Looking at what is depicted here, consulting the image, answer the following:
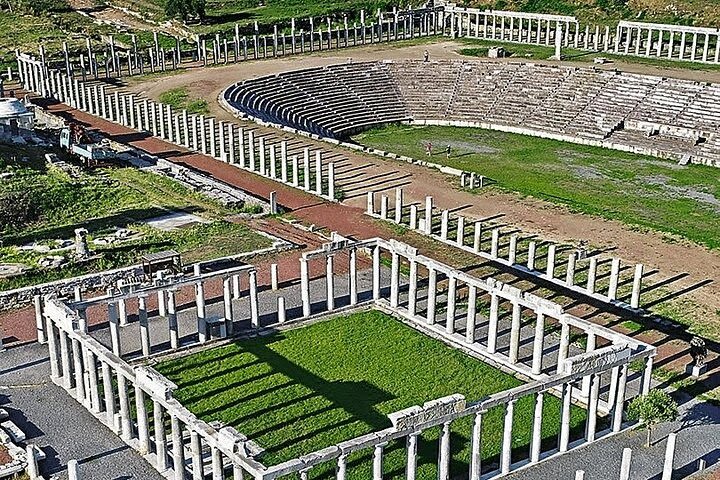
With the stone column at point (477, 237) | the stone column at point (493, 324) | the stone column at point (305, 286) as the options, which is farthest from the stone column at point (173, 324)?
the stone column at point (477, 237)

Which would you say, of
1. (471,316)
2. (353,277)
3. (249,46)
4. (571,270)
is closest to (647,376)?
(471,316)

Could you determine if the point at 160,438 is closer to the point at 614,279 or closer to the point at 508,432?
the point at 508,432

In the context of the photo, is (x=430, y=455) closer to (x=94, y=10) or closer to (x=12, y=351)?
(x=12, y=351)

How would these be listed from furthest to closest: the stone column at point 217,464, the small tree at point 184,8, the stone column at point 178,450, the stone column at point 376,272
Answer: the small tree at point 184,8, the stone column at point 376,272, the stone column at point 178,450, the stone column at point 217,464

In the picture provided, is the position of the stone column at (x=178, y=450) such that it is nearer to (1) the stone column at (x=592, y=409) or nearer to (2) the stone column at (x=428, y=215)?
(1) the stone column at (x=592, y=409)

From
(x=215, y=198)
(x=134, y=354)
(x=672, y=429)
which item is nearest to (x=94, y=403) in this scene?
(x=134, y=354)
